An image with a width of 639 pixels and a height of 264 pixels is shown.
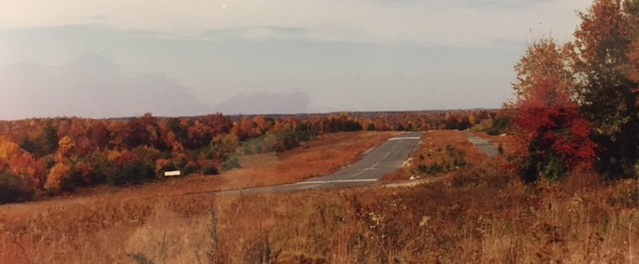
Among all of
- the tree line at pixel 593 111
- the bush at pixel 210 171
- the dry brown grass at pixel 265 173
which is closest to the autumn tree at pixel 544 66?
the tree line at pixel 593 111

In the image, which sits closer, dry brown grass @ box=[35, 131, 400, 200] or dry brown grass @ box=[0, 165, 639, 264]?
dry brown grass @ box=[0, 165, 639, 264]

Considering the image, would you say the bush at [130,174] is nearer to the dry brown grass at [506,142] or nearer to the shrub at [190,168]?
the shrub at [190,168]

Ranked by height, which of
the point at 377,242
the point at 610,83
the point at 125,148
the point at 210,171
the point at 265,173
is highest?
the point at 610,83

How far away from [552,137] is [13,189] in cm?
4660

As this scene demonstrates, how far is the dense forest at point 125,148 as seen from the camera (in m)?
62.6

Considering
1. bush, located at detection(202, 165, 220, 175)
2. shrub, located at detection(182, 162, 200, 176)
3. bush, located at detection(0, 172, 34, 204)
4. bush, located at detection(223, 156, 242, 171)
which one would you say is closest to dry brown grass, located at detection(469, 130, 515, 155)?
bush, located at detection(223, 156, 242, 171)

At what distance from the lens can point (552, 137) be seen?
920 inches

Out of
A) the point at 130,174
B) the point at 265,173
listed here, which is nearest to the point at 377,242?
the point at 265,173

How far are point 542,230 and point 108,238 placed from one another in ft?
17.1

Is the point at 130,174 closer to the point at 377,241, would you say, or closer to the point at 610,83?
the point at 610,83

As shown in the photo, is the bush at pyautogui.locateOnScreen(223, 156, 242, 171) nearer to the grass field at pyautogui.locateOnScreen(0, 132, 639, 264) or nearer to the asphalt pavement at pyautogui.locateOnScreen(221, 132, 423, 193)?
the asphalt pavement at pyautogui.locateOnScreen(221, 132, 423, 193)

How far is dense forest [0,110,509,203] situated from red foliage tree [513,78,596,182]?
18.8 meters

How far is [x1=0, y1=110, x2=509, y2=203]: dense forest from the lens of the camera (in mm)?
62594

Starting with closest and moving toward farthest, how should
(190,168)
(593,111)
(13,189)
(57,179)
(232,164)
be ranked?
(593,111), (13,189), (57,179), (190,168), (232,164)
